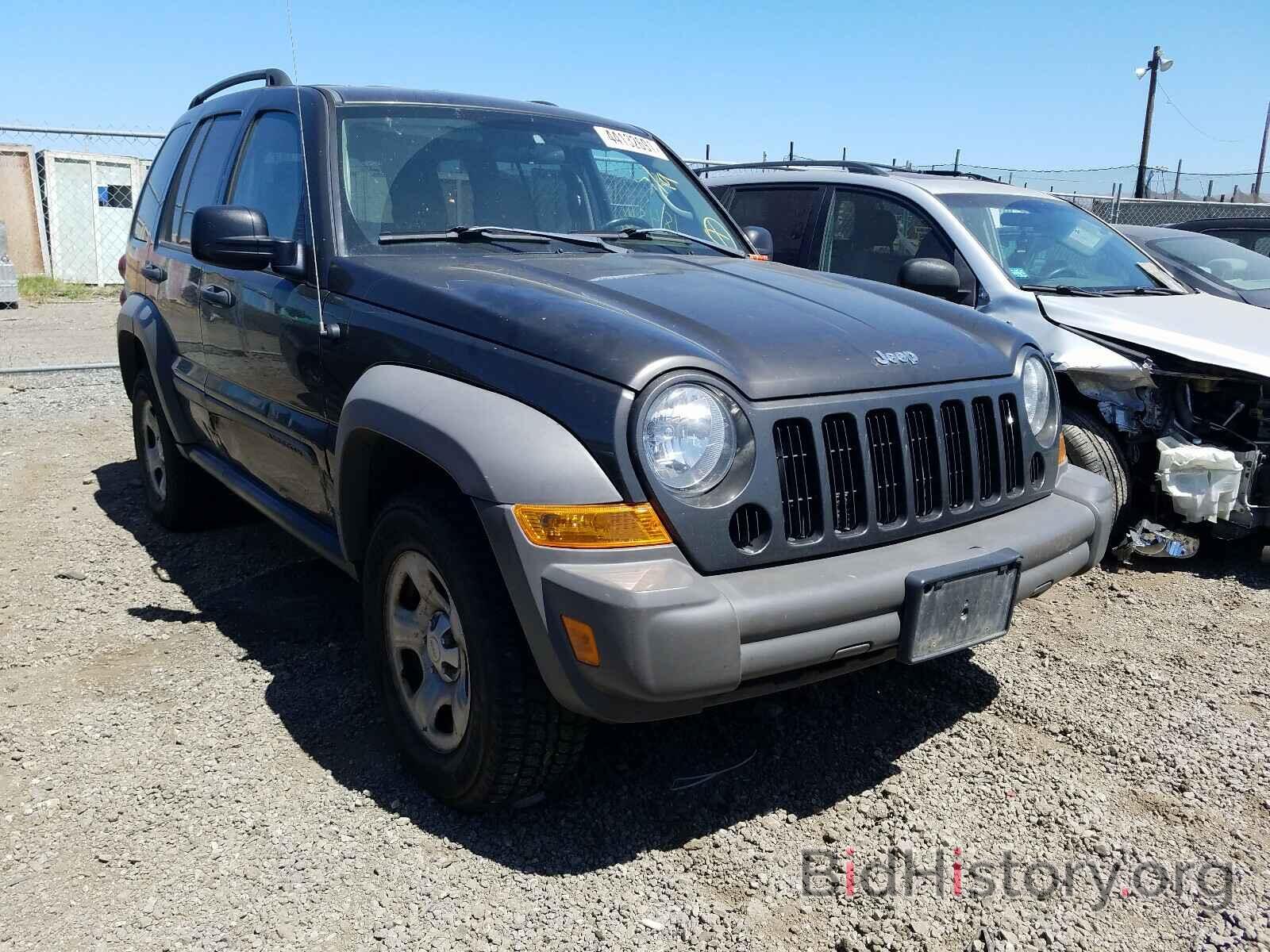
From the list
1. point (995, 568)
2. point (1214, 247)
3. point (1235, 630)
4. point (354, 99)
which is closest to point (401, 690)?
point (995, 568)

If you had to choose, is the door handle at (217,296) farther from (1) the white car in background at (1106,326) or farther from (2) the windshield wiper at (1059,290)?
(2) the windshield wiper at (1059,290)

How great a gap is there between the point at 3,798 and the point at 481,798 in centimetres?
136

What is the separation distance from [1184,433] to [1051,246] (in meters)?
1.31

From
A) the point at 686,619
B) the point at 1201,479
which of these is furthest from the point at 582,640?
the point at 1201,479

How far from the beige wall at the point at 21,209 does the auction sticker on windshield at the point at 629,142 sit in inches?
573

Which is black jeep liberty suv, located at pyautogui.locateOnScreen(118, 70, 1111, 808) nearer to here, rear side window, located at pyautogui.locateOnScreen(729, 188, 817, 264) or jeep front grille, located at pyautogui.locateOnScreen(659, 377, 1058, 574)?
jeep front grille, located at pyautogui.locateOnScreen(659, 377, 1058, 574)

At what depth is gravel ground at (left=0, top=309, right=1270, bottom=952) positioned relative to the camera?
233 centimetres

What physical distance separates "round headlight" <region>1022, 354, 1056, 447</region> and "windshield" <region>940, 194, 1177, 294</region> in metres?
2.19

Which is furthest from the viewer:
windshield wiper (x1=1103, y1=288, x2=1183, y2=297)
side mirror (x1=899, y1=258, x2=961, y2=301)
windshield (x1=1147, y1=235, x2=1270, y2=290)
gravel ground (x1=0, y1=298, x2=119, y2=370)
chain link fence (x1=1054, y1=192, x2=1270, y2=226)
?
chain link fence (x1=1054, y1=192, x2=1270, y2=226)

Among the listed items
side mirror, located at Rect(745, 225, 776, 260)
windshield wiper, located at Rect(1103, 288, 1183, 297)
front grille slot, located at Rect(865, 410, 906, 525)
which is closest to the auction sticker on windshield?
side mirror, located at Rect(745, 225, 776, 260)

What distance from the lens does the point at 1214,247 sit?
727 cm

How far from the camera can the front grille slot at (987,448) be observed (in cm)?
282

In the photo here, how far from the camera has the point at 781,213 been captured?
601cm

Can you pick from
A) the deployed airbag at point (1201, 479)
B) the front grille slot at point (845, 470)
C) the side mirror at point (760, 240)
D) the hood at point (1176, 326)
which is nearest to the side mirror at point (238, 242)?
the front grille slot at point (845, 470)
